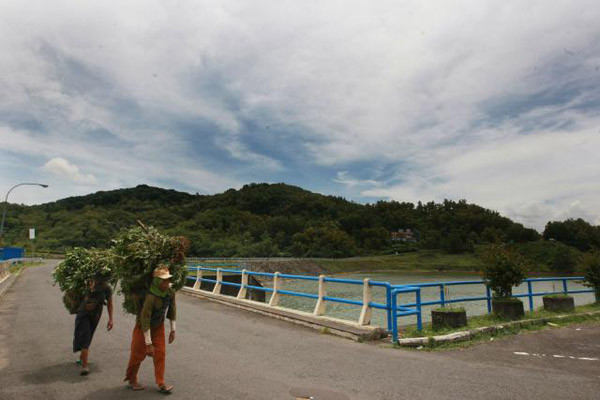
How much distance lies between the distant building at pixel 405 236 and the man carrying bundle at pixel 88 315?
180904 millimetres

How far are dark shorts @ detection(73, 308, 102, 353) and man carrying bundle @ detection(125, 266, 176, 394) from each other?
123 cm

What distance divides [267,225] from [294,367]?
473 ft

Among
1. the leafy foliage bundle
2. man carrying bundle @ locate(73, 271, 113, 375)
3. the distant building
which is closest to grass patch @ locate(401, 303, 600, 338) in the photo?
the leafy foliage bundle

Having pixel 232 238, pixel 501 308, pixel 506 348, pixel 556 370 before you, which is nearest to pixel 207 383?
pixel 556 370

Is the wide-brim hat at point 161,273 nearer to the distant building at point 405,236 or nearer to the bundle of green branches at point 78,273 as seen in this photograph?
the bundle of green branches at point 78,273

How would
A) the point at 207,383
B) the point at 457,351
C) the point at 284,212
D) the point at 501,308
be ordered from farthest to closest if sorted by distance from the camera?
the point at 284,212
the point at 501,308
the point at 457,351
the point at 207,383

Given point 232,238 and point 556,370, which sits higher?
point 232,238

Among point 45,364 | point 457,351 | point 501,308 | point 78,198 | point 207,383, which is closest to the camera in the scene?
point 207,383

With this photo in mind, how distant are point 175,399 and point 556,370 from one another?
19.0 ft

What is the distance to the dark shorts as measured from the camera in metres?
5.93

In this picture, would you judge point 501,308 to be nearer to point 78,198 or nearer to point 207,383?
point 207,383

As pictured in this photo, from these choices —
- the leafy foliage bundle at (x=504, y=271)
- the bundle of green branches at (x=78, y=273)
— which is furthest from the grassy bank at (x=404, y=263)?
the bundle of green branches at (x=78, y=273)

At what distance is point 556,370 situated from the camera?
21.1 ft

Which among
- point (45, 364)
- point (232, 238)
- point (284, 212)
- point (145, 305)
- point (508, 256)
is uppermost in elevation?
point (284, 212)
